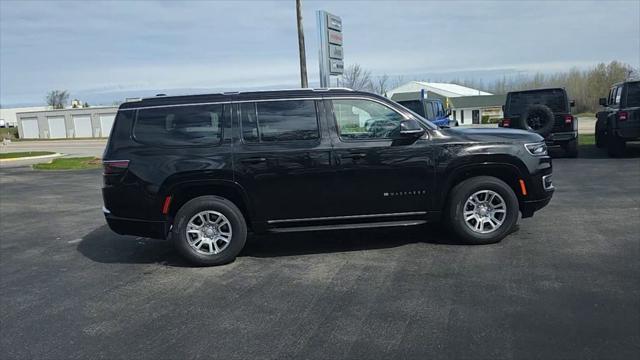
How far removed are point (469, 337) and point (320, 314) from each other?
1.23 meters

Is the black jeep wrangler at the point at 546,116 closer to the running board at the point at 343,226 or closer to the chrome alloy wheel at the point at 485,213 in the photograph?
the chrome alloy wheel at the point at 485,213

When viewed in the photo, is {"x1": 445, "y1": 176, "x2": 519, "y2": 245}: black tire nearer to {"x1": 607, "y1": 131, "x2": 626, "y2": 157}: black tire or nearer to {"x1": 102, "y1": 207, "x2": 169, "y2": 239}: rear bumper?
{"x1": 102, "y1": 207, "x2": 169, "y2": 239}: rear bumper

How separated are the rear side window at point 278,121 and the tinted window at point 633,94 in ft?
36.6

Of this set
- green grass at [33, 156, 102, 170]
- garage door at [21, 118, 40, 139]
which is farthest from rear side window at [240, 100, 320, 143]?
garage door at [21, 118, 40, 139]

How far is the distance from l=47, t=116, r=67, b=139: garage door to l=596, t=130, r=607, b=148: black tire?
7556 centimetres

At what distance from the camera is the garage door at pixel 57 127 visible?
7762cm

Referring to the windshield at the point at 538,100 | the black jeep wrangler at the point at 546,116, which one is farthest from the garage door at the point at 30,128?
the black jeep wrangler at the point at 546,116

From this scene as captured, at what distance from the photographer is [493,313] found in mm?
4305

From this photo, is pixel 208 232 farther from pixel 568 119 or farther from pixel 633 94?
pixel 633 94

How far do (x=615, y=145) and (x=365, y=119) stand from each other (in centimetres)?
1056

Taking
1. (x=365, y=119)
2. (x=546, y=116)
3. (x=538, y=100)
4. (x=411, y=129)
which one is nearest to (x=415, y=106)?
(x=538, y=100)

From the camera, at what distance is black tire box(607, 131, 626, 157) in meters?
13.9

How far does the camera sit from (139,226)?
614 cm

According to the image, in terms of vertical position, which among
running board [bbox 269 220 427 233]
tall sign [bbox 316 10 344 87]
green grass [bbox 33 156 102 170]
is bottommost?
green grass [bbox 33 156 102 170]
